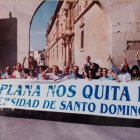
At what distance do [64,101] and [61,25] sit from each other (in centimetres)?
287

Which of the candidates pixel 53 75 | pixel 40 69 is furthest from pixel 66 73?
pixel 40 69

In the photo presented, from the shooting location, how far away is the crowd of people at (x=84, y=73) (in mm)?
8130

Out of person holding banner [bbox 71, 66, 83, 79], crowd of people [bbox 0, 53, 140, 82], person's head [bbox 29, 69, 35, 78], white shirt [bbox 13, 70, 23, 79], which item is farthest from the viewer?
white shirt [bbox 13, 70, 23, 79]

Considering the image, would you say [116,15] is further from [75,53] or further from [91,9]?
[75,53]

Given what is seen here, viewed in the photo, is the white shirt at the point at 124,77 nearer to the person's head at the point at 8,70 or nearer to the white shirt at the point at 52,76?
the white shirt at the point at 52,76

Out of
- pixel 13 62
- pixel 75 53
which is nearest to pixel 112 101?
pixel 75 53

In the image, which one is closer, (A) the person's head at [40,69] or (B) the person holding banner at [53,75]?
(B) the person holding banner at [53,75]

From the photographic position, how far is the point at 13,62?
10.4 meters

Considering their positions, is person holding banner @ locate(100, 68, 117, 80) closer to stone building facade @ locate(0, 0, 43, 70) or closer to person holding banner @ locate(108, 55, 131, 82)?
person holding banner @ locate(108, 55, 131, 82)

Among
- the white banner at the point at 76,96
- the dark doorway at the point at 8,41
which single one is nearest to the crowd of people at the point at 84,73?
the white banner at the point at 76,96

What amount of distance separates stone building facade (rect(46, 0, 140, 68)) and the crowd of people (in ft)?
0.92

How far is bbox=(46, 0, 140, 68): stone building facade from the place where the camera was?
9156 mm

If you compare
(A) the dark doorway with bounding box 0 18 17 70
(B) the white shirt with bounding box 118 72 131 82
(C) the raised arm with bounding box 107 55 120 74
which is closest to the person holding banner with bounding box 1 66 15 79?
(A) the dark doorway with bounding box 0 18 17 70

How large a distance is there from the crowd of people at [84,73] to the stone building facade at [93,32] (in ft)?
0.92
